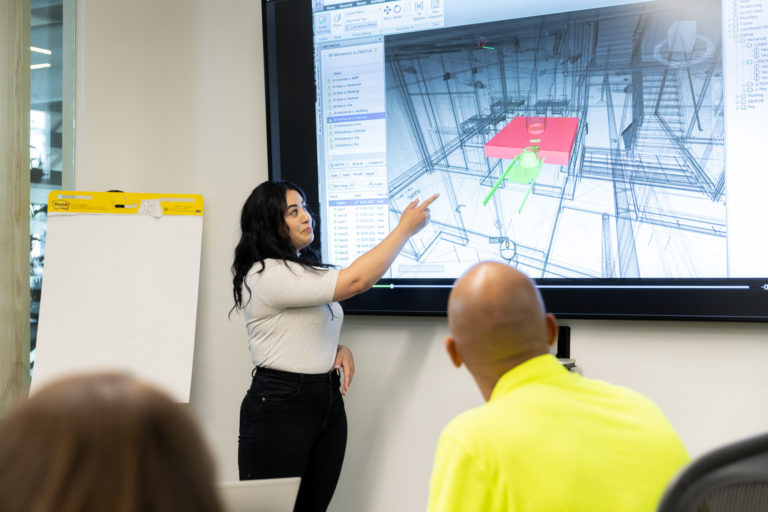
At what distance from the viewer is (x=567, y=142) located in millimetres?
2615

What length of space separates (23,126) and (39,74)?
10.0 inches

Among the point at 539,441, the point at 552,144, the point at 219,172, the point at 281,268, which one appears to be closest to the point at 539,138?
the point at 552,144

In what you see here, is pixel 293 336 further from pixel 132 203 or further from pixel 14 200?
pixel 14 200

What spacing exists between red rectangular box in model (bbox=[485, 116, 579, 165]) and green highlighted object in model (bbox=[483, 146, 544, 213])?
15mm

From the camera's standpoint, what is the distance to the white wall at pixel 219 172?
296 cm

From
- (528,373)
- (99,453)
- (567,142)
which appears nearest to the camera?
(99,453)

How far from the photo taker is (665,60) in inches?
96.9

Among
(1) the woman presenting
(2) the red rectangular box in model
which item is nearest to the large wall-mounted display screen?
(2) the red rectangular box in model

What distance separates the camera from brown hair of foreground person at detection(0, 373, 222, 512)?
584mm

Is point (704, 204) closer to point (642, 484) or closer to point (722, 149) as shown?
point (722, 149)

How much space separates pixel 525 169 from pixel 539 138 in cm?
12

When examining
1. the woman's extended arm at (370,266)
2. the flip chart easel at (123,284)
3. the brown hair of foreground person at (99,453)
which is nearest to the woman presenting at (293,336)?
the woman's extended arm at (370,266)

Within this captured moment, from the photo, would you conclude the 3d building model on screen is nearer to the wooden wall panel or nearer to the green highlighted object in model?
the green highlighted object in model

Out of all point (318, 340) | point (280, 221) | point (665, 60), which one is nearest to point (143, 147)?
point (280, 221)
